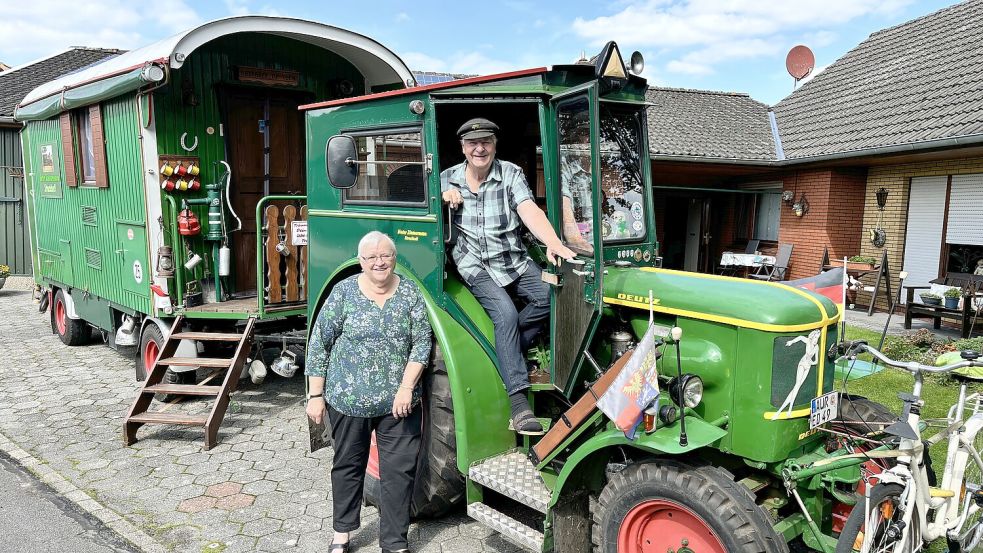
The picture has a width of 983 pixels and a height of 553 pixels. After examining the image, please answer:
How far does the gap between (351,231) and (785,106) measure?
13.6 m

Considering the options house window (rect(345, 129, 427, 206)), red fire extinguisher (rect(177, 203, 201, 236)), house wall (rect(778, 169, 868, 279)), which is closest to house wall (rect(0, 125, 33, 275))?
red fire extinguisher (rect(177, 203, 201, 236))

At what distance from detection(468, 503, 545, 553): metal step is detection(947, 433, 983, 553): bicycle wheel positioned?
184 centimetres

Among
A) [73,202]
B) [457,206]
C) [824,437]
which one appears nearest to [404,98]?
[457,206]

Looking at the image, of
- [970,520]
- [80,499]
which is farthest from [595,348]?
[80,499]

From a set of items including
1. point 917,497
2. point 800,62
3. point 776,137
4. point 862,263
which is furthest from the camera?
point 800,62

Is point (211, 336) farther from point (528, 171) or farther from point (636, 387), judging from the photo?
point (636, 387)

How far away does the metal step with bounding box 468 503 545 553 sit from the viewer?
3352 millimetres

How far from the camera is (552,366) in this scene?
12.2 ft

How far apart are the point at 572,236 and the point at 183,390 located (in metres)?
4.08

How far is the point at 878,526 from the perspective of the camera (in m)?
2.85

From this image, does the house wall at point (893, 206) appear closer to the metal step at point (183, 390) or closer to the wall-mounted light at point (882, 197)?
the wall-mounted light at point (882, 197)

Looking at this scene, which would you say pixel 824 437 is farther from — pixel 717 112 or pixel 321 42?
pixel 717 112

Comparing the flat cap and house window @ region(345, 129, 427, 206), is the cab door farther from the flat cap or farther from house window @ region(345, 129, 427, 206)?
house window @ region(345, 129, 427, 206)

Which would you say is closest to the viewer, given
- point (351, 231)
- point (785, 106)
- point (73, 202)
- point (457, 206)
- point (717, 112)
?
point (457, 206)
